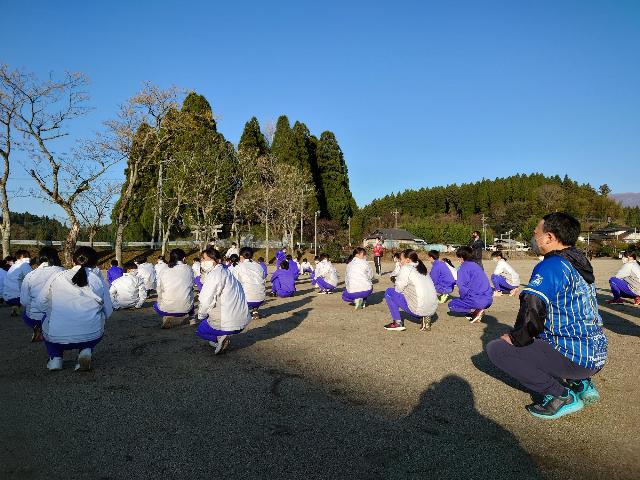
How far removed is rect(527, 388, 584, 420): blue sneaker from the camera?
399 centimetres

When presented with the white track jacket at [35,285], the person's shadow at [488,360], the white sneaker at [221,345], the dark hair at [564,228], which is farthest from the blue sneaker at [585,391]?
the white track jacket at [35,285]

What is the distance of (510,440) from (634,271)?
9922mm

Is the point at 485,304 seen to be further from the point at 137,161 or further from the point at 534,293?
the point at 137,161

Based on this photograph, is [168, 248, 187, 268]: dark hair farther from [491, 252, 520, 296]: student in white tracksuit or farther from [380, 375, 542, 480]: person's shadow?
[491, 252, 520, 296]: student in white tracksuit

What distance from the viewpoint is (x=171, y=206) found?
32.0 metres

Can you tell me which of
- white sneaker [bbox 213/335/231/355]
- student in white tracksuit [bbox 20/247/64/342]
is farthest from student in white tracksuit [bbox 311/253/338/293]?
student in white tracksuit [bbox 20/247/64/342]

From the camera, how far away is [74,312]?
548 cm

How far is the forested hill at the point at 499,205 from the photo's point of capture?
86312 millimetres

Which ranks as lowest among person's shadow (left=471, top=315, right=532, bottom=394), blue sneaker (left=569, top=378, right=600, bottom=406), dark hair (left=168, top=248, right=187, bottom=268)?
person's shadow (left=471, top=315, right=532, bottom=394)

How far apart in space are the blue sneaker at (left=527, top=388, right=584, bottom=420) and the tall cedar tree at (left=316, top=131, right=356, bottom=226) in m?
48.8

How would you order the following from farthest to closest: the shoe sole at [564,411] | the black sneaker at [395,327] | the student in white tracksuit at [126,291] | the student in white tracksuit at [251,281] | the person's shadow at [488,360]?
1. the student in white tracksuit at [126,291]
2. the student in white tracksuit at [251,281]
3. the black sneaker at [395,327]
4. the person's shadow at [488,360]
5. the shoe sole at [564,411]

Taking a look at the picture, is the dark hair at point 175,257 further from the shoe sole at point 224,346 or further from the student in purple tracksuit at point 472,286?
the student in purple tracksuit at point 472,286

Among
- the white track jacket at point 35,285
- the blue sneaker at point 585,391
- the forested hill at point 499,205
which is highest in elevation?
the forested hill at point 499,205

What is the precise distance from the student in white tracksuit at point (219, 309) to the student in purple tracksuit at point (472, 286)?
4.59m
